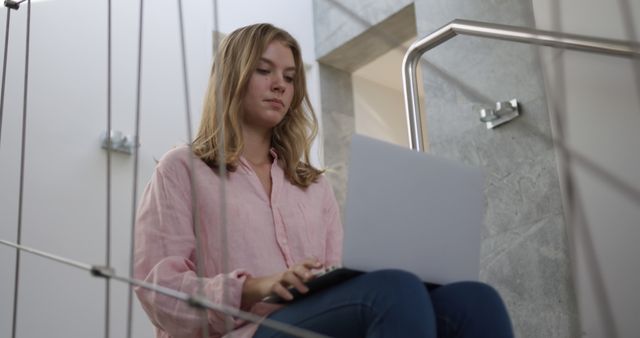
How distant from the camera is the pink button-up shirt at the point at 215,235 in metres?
0.98

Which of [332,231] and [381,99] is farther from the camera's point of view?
[381,99]

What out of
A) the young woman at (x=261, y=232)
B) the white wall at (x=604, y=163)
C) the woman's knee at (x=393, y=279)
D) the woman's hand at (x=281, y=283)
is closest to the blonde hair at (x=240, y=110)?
the young woman at (x=261, y=232)

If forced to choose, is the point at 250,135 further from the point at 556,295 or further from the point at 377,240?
the point at 556,295

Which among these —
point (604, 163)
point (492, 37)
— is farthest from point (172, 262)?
point (604, 163)

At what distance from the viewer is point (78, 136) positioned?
8.98ft

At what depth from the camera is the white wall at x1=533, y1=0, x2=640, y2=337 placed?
1.71m

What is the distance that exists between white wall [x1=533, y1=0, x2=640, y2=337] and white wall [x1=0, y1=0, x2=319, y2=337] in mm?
1148

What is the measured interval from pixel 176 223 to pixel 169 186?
60 mm

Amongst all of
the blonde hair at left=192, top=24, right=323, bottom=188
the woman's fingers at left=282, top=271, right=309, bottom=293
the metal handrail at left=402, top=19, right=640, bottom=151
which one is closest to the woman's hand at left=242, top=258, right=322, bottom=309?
the woman's fingers at left=282, top=271, right=309, bottom=293

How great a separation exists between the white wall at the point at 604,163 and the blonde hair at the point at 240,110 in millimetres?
801

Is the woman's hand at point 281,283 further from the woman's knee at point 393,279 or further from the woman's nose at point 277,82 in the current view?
the woman's nose at point 277,82

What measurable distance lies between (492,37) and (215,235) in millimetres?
791

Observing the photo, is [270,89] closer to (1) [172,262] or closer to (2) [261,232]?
(2) [261,232]

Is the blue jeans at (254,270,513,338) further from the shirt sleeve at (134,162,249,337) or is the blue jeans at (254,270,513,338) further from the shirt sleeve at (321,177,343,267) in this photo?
the shirt sleeve at (321,177,343,267)
